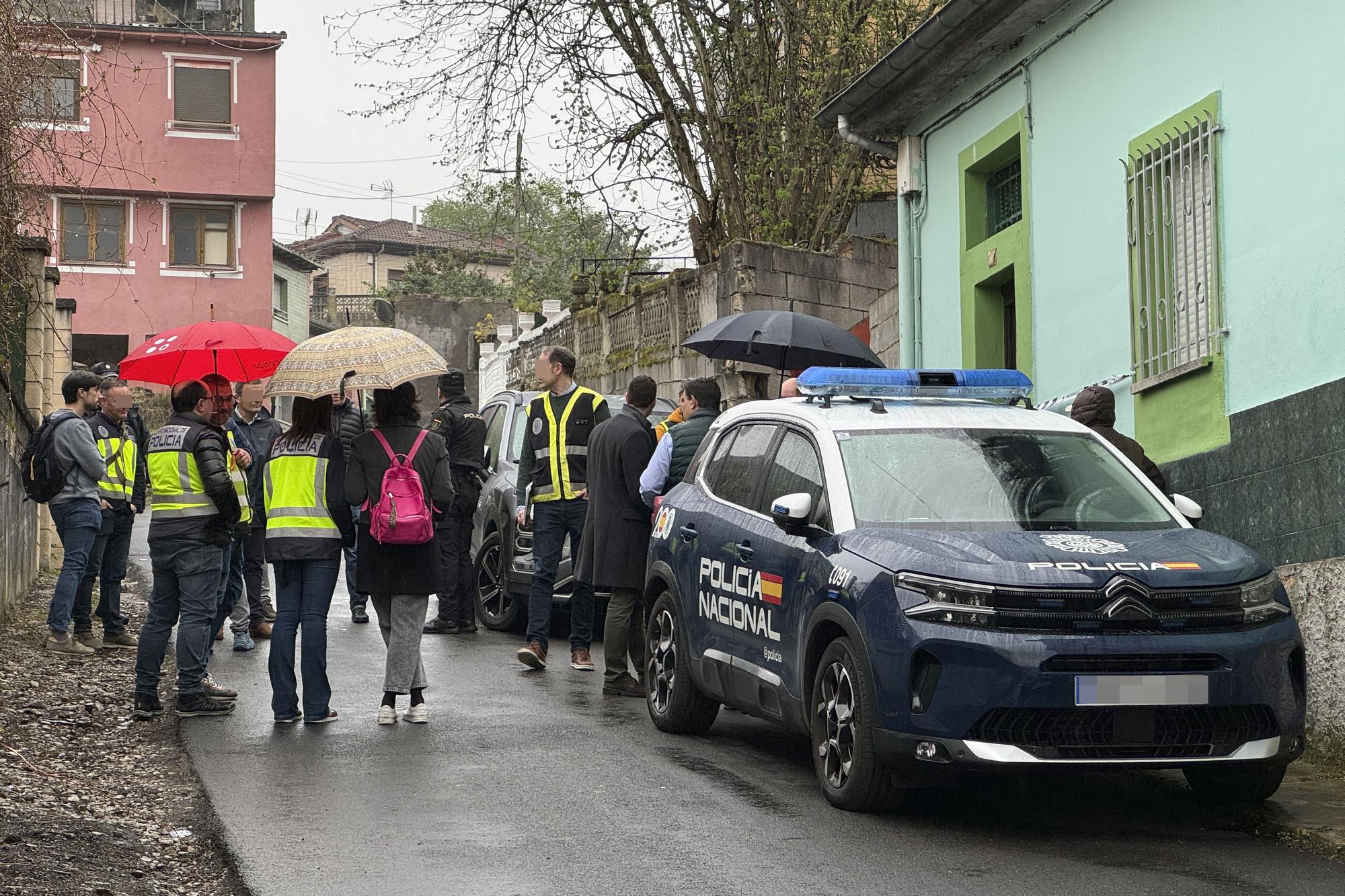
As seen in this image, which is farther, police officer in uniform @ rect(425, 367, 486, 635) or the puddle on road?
police officer in uniform @ rect(425, 367, 486, 635)

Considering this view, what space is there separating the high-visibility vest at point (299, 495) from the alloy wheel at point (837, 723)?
3343 millimetres

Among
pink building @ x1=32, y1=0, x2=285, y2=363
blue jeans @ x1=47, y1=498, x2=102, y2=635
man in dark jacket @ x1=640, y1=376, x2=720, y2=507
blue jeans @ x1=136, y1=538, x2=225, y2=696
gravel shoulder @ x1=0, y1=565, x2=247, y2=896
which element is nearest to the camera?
gravel shoulder @ x1=0, y1=565, x2=247, y2=896

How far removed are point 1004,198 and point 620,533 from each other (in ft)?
17.2

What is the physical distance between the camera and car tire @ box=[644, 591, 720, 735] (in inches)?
342

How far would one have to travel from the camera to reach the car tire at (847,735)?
6551mm

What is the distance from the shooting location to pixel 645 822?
6.62 metres

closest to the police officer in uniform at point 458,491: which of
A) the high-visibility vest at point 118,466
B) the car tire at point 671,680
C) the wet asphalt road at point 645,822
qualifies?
the high-visibility vest at point 118,466

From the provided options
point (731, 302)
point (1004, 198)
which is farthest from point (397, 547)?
point (731, 302)

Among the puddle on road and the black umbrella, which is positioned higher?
the black umbrella

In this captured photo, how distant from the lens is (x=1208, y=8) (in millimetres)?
9836

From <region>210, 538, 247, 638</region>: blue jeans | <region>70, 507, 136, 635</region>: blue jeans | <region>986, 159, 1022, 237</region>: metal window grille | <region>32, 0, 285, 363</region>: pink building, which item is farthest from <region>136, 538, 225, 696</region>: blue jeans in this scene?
<region>32, 0, 285, 363</region>: pink building

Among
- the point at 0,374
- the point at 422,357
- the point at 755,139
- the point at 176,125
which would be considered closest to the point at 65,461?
the point at 0,374

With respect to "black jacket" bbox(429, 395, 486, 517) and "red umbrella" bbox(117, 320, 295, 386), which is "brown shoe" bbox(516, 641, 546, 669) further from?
"red umbrella" bbox(117, 320, 295, 386)

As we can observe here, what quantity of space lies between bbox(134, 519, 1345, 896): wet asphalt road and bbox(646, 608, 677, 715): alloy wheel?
0.64ft
